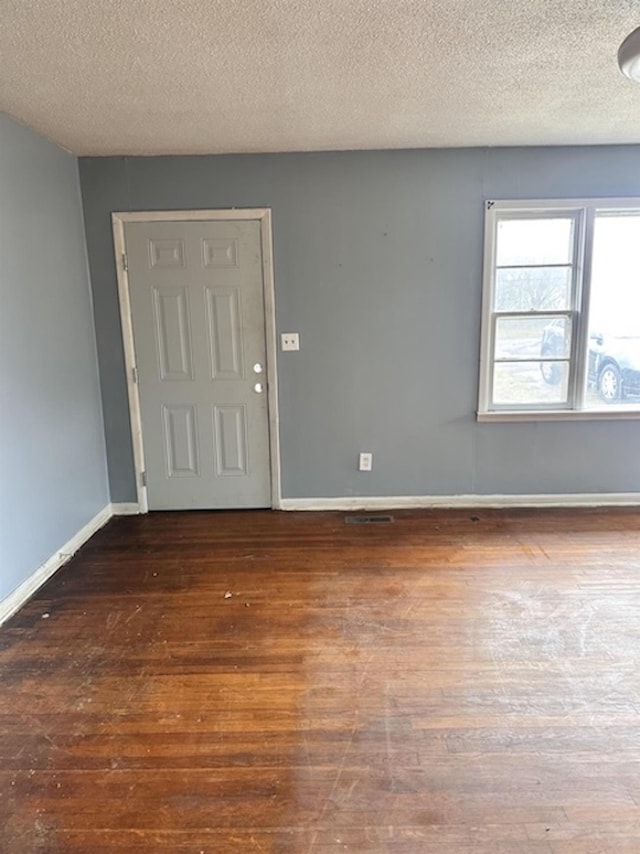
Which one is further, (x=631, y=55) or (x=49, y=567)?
(x=49, y=567)

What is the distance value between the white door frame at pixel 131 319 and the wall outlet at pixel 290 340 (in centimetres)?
6

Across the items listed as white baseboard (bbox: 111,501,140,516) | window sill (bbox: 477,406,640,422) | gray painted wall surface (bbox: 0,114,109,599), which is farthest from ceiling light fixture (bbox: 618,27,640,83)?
white baseboard (bbox: 111,501,140,516)

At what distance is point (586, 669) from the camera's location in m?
2.13

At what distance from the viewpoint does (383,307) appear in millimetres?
3664

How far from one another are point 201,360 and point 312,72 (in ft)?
6.29

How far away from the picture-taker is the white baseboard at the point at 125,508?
3.89m

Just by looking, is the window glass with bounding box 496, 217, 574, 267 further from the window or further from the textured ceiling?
the textured ceiling

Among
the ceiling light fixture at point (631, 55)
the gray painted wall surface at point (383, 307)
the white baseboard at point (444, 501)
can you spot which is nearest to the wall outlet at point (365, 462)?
the gray painted wall surface at point (383, 307)

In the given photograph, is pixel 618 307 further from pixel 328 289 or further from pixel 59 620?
pixel 59 620

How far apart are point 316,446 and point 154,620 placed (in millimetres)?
1675

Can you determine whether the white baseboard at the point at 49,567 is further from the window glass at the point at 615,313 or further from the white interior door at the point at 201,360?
the window glass at the point at 615,313

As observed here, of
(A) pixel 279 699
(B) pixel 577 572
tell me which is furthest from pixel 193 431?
(B) pixel 577 572

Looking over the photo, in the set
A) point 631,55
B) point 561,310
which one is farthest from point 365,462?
point 631,55

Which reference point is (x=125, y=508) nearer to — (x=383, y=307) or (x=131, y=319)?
(x=131, y=319)
